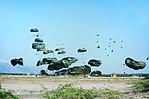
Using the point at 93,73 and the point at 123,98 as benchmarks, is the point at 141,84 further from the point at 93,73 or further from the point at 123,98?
the point at 93,73

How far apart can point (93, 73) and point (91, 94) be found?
42.8 metres

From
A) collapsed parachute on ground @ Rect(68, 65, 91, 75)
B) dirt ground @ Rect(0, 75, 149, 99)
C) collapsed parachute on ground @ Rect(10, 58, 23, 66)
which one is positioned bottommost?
dirt ground @ Rect(0, 75, 149, 99)

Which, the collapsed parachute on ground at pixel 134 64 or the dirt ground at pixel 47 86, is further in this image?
the collapsed parachute on ground at pixel 134 64

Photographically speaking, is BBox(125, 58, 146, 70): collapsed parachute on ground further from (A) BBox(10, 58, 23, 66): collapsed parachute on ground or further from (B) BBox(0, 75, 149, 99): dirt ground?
(A) BBox(10, 58, 23, 66): collapsed parachute on ground

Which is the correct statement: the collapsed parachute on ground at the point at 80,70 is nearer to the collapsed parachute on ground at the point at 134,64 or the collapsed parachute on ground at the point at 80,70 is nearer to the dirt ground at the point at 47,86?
the collapsed parachute on ground at the point at 134,64

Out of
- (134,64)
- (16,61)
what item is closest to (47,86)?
(134,64)

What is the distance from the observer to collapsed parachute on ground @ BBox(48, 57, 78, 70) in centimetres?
5506

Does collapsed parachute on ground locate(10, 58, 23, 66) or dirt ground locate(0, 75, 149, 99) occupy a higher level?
collapsed parachute on ground locate(10, 58, 23, 66)

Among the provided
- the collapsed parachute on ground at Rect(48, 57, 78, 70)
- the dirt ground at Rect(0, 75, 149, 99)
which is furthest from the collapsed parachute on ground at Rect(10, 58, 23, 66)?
the dirt ground at Rect(0, 75, 149, 99)

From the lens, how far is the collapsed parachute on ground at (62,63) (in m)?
55.1

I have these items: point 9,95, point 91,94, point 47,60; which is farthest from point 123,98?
point 47,60

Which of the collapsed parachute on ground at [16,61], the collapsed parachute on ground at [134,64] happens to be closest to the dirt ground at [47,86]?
the collapsed parachute on ground at [134,64]

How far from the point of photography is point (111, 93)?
1931 cm

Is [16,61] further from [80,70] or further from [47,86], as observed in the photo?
[47,86]
